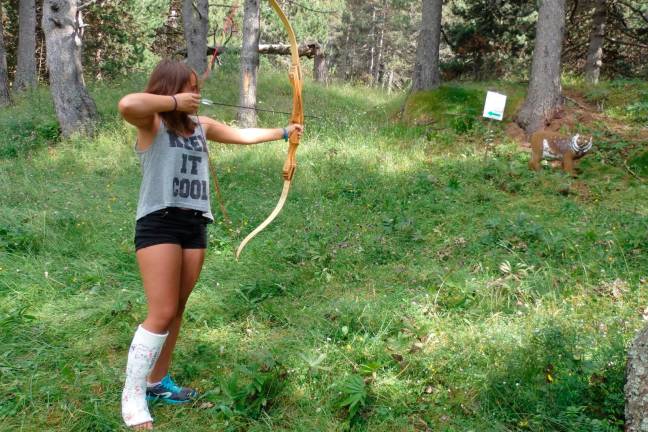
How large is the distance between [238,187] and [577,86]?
673cm

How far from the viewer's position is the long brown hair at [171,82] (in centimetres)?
254

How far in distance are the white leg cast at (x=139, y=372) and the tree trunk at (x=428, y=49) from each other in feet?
27.7

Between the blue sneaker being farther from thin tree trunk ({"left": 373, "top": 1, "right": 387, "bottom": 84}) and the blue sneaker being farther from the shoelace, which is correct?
thin tree trunk ({"left": 373, "top": 1, "right": 387, "bottom": 84})

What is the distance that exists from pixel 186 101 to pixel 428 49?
8.26 m

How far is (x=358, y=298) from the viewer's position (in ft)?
12.7

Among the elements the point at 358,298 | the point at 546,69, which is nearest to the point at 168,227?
the point at 358,298

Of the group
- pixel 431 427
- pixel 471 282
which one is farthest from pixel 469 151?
pixel 431 427

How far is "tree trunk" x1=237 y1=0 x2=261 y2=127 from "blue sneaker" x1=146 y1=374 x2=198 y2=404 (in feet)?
22.2

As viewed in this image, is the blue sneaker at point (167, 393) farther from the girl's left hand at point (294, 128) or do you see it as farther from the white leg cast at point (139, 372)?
the girl's left hand at point (294, 128)

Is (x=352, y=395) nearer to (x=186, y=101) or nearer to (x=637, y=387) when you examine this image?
(x=637, y=387)

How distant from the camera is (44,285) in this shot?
410cm

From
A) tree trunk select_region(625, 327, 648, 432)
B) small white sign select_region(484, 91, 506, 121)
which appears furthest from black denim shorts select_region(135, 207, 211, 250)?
small white sign select_region(484, 91, 506, 121)

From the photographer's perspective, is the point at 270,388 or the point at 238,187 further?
the point at 238,187

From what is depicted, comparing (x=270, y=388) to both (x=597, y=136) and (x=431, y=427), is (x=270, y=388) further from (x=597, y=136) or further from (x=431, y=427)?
(x=597, y=136)
